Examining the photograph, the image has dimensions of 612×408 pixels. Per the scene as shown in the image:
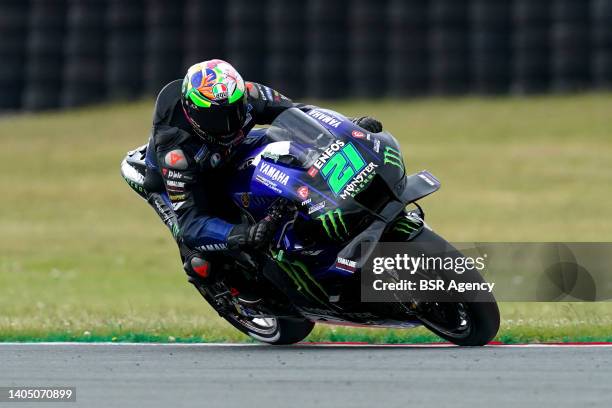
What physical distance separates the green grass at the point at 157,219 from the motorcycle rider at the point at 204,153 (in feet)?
3.91

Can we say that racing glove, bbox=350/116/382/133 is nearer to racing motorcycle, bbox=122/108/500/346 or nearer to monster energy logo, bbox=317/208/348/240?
racing motorcycle, bbox=122/108/500/346

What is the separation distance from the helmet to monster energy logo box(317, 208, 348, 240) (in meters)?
0.84

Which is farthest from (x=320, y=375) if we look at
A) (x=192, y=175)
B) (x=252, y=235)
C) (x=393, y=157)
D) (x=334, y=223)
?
(x=192, y=175)

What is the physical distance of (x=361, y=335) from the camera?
29.3ft

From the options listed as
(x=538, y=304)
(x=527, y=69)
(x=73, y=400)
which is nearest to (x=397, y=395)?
(x=73, y=400)

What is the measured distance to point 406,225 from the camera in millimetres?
7387

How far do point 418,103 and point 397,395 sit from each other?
54.8 feet

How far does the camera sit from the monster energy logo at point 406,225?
7.37 meters

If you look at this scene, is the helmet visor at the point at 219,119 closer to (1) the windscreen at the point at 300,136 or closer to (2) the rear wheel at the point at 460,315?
(1) the windscreen at the point at 300,136

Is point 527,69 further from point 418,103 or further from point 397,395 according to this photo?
point 397,395

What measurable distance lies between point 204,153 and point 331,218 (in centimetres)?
96

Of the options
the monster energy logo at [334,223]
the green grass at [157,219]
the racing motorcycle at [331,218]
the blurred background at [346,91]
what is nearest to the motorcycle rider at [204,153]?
the racing motorcycle at [331,218]

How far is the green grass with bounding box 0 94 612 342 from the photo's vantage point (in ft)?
31.8

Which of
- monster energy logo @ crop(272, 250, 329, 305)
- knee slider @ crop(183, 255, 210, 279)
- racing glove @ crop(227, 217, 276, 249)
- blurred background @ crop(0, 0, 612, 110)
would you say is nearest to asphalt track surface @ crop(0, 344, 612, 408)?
monster energy logo @ crop(272, 250, 329, 305)
